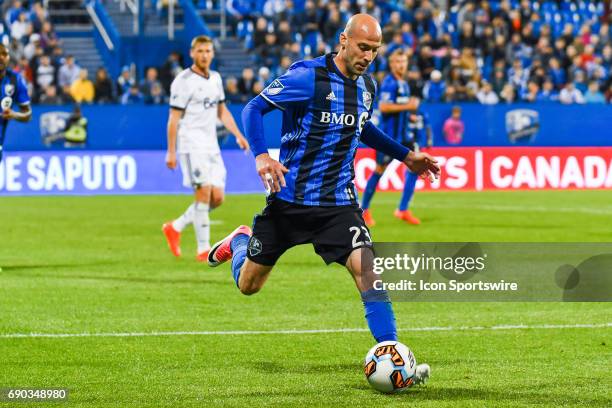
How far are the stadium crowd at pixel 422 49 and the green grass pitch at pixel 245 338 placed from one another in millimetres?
11986

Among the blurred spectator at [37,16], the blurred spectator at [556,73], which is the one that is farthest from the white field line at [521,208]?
the blurred spectator at [37,16]

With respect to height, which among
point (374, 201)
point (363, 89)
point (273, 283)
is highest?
point (363, 89)

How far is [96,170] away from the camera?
2533 cm

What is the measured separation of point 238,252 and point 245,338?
34.1 inches

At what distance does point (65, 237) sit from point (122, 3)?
1729 cm

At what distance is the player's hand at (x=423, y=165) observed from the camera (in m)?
7.62

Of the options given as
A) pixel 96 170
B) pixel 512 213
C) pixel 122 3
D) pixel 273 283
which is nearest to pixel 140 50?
pixel 122 3

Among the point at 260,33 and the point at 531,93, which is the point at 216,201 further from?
the point at 260,33

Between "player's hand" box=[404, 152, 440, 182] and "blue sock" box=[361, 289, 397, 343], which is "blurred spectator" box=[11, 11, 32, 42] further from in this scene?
"blue sock" box=[361, 289, 397, 343]

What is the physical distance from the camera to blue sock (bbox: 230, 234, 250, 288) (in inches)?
315

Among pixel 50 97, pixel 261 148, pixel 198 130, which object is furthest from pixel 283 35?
pixel 261 148

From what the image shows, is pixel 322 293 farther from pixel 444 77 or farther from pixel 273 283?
pixel 444 77

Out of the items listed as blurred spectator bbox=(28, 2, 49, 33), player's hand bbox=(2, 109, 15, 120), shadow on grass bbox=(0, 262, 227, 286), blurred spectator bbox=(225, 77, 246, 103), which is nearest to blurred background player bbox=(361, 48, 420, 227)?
shadow on grass bbox=(0, 262, 227, 286)

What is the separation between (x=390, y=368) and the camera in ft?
22.3
